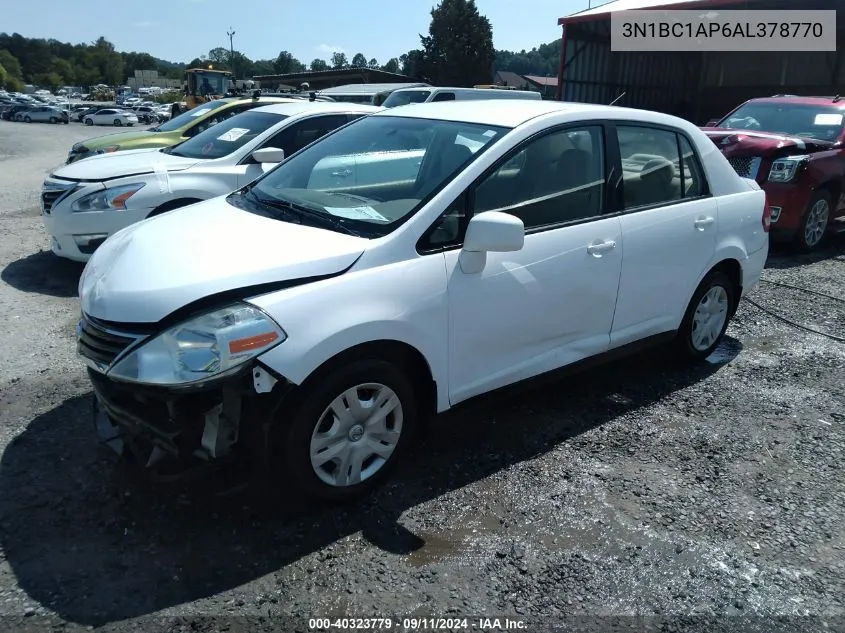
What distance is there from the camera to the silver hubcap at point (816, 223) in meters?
8.36

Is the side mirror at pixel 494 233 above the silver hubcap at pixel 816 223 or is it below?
above

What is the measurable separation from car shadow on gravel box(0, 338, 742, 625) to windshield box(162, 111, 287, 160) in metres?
3.71

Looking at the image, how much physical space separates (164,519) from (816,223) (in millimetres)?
8426

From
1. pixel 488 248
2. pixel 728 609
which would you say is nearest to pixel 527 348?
pixel 488 248

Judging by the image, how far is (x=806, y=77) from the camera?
2225cm

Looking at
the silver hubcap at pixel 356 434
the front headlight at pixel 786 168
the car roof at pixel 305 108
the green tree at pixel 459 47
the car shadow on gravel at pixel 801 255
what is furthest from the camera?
the green tree at pixel 459 47

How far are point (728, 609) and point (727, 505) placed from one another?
748mm

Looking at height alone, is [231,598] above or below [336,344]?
below

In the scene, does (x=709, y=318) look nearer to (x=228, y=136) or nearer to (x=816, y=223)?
(x=816, y=223)

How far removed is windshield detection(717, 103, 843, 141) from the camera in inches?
352

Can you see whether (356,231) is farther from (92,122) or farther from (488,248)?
(92,122)

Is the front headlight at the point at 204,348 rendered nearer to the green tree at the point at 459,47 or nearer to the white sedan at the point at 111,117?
the white sedan at the point at 111,117

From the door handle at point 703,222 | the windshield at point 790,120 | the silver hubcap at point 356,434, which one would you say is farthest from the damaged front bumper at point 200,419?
the windshield at point 790,120

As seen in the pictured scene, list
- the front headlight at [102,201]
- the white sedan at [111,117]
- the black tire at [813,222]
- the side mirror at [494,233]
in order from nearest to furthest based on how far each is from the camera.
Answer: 1. the side mirror at [494,233]
2. the front headlight at [102,201]
3. the black tire at [813,222]
4. the white sedan at [111,117]
